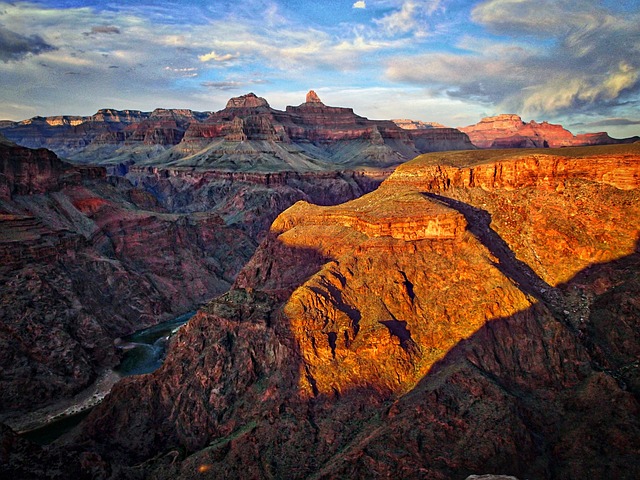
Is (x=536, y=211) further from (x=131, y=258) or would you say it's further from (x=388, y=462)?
(x=131, y=258)

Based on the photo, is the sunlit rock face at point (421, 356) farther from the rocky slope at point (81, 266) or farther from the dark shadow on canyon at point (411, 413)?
the rocky slope at point (81, 266)

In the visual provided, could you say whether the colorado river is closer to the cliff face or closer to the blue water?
the blue water

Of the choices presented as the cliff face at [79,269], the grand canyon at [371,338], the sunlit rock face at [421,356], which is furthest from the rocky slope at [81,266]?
the sunlit rock face at [421,356]

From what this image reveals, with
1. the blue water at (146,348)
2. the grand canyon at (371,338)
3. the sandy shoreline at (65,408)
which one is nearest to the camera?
the grand canyon at (371,338)

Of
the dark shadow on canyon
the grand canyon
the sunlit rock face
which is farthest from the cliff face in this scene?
the dark shadow on canyon

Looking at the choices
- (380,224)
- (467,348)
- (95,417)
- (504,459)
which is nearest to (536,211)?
(380,224)

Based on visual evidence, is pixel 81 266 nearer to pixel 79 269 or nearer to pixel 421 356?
pixel 79 269

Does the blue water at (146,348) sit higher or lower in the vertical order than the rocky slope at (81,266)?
lower
